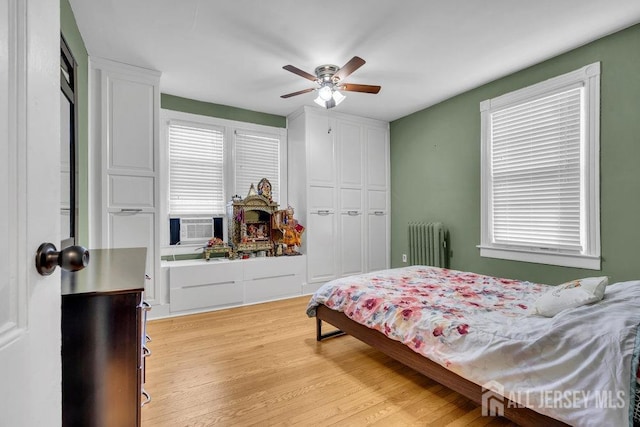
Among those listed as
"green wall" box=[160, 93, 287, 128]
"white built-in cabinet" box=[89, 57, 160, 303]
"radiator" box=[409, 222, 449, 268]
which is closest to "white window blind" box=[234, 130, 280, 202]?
"green wall" box=[160, 93, 287, 128]

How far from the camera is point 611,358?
119 centimetres

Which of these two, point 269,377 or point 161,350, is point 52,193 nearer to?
point 269,377

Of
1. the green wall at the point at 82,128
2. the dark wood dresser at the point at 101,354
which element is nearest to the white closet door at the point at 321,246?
the green wall at the point at 82,128

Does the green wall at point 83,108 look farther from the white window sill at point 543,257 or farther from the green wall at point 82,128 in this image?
the white window sill at point 543,257

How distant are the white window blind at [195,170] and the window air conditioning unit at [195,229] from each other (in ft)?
0.35

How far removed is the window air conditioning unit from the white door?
11.2 feet

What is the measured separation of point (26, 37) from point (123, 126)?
120 inches

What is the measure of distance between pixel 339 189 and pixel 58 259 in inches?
161

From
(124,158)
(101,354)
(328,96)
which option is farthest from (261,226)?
(101,354)

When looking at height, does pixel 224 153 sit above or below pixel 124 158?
above

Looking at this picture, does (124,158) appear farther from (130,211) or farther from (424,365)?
(424,365)

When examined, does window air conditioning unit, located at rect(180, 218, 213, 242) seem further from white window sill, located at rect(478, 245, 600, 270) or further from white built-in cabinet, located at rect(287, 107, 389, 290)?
white window sill, located at rect(478, 245, 600, 270)

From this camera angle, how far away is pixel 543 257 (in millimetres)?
3045

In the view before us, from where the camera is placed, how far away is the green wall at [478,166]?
Answer: 2.50 m
